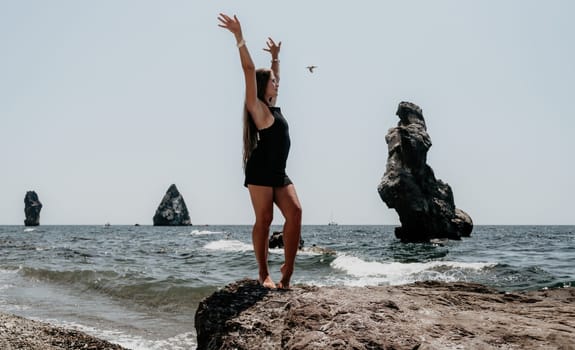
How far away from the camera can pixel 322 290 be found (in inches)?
176

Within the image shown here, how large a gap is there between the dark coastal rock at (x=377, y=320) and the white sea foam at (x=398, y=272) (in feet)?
34.3

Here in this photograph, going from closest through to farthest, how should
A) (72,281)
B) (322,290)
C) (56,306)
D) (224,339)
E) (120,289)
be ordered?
(224,339)
(322,290)
(56,306)
(120,289)
(72,281)

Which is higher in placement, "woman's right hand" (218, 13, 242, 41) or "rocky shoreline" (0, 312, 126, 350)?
"woman's right hand" (218, 13, 242, 41)

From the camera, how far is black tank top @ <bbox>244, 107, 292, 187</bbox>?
4.79 metres

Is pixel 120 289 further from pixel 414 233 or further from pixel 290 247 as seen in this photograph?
pixel 414 233

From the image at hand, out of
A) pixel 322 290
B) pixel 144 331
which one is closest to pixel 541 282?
pixel 144 331

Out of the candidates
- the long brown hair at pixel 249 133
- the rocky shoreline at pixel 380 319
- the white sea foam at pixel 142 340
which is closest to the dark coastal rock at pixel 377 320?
the rocky shoreline at pixel 380 319

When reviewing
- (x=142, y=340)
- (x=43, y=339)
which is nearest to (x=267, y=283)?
(x=43, y=339)

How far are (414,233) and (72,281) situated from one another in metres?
34.7

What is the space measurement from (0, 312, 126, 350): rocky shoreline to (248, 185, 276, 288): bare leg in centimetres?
226

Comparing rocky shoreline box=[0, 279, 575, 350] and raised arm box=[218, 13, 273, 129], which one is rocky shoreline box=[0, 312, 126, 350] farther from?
raised arm box=[218, 13, 273, 129]

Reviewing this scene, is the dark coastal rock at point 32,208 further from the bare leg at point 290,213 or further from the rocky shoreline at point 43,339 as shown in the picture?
the bare leg at point 290,213

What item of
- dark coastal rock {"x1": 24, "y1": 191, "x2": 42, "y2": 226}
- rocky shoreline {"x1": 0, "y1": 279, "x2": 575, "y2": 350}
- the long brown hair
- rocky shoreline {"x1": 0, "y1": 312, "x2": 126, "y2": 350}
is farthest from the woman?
dark coastal rock {"x1": 24, "y1": 191, "x2": 42, "y2": 226}

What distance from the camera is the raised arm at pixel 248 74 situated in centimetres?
448
